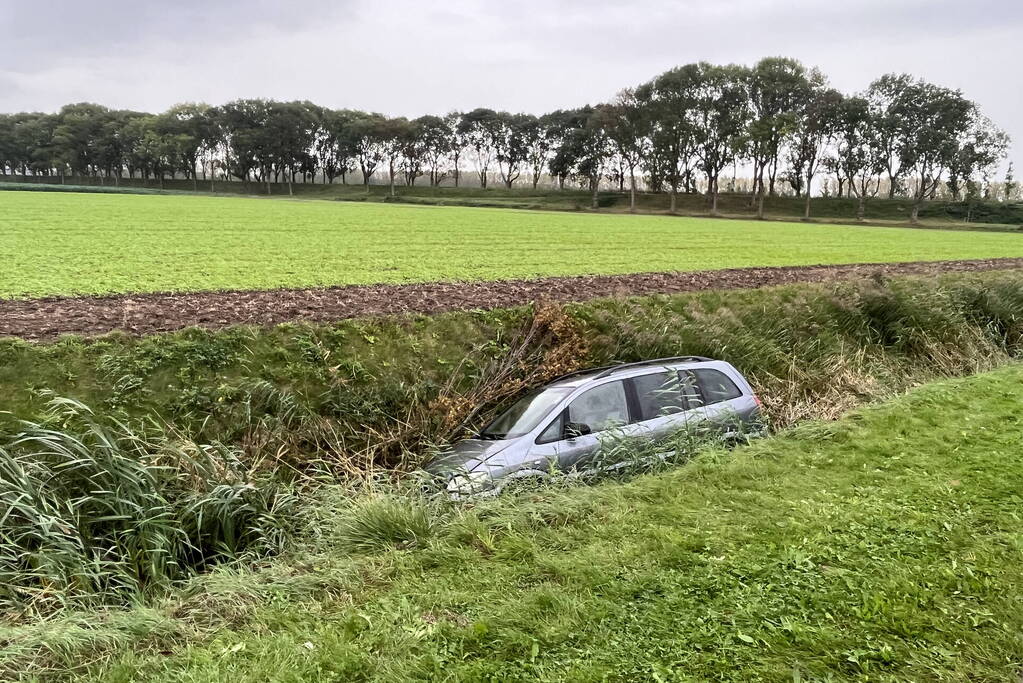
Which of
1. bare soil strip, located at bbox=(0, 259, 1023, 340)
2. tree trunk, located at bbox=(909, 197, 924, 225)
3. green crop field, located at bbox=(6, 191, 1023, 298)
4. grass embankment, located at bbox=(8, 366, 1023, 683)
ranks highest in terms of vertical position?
tree trunk, located at bbox=(909, 197, 924, 225)

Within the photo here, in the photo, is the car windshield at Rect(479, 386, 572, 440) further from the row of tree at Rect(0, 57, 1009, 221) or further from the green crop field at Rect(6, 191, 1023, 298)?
the row of tree at Rect(0, 57, 1009, 221)

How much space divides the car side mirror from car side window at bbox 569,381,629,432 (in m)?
0.15

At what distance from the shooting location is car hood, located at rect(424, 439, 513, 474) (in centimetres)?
777

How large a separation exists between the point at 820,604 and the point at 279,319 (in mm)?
10097

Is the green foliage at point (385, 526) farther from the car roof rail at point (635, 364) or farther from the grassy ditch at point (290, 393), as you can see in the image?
the car roof rail at point (635, 364)

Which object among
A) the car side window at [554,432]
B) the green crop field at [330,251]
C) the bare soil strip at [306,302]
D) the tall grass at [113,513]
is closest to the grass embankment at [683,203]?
the green crop field at [330,251]

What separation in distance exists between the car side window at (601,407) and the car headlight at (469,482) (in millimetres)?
1485

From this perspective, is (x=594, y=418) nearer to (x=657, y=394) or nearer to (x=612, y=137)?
(x=657, y=394)

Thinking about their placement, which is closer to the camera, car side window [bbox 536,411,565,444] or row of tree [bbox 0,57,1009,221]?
car side window [bbox 536,411,565,444]

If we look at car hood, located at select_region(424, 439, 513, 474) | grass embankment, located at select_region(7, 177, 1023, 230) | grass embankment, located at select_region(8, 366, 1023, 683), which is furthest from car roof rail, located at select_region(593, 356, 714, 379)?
grass embankment, located at select_region(7, 177, 1023, 230)

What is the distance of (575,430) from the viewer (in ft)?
26.6

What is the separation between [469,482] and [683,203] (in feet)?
293

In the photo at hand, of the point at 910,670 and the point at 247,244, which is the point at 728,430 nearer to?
the point at 910,670

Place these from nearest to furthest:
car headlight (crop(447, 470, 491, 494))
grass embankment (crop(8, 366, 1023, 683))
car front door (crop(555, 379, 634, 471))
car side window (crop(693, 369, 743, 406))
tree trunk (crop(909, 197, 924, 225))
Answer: grass embankment (crop(8, 366, 1023, 683)) → car headlight (crop(447, 470, 491, 494)) → car front door (crop(555, 379, 634, 471)) → car side window (crop(693, 369, 743, 406)) → tree trunk (crop(909, 197, 924, 225))
